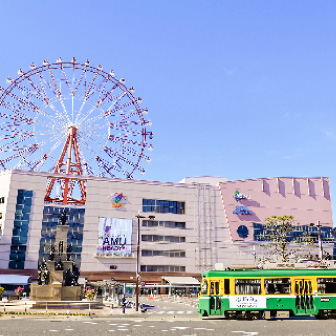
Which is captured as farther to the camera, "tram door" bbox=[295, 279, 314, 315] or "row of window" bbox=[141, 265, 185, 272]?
"row of window" bbox=[141, 265, 185, 272]

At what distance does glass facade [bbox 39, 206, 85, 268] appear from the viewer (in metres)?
71.3

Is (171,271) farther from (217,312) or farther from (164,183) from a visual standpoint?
(217,312)

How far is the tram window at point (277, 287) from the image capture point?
80.5 ft

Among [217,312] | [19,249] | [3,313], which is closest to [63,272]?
[3,313]

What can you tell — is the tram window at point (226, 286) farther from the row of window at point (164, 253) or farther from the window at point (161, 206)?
the window at point (161, 206)

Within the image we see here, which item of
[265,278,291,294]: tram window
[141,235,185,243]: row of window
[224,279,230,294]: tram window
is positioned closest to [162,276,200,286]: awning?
[141,235,185,243]: row of window

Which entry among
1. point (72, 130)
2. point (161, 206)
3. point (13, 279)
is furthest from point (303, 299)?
point (72, 130)

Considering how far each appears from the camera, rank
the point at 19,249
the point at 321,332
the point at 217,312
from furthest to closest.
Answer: the point at 19,249, the point at 217,312, the point at 321,332

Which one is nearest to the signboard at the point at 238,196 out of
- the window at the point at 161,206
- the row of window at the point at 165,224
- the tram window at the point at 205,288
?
the window at the point at 161,206

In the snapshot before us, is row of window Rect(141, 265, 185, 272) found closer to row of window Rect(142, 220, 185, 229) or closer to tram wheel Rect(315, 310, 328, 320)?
row of window Rect(142, 220, 185, 229)

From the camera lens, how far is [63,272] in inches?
1554

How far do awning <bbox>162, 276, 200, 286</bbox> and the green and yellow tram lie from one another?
44636 millimetres

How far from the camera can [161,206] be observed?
7719cm

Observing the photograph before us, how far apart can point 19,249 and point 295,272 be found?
5571cm
